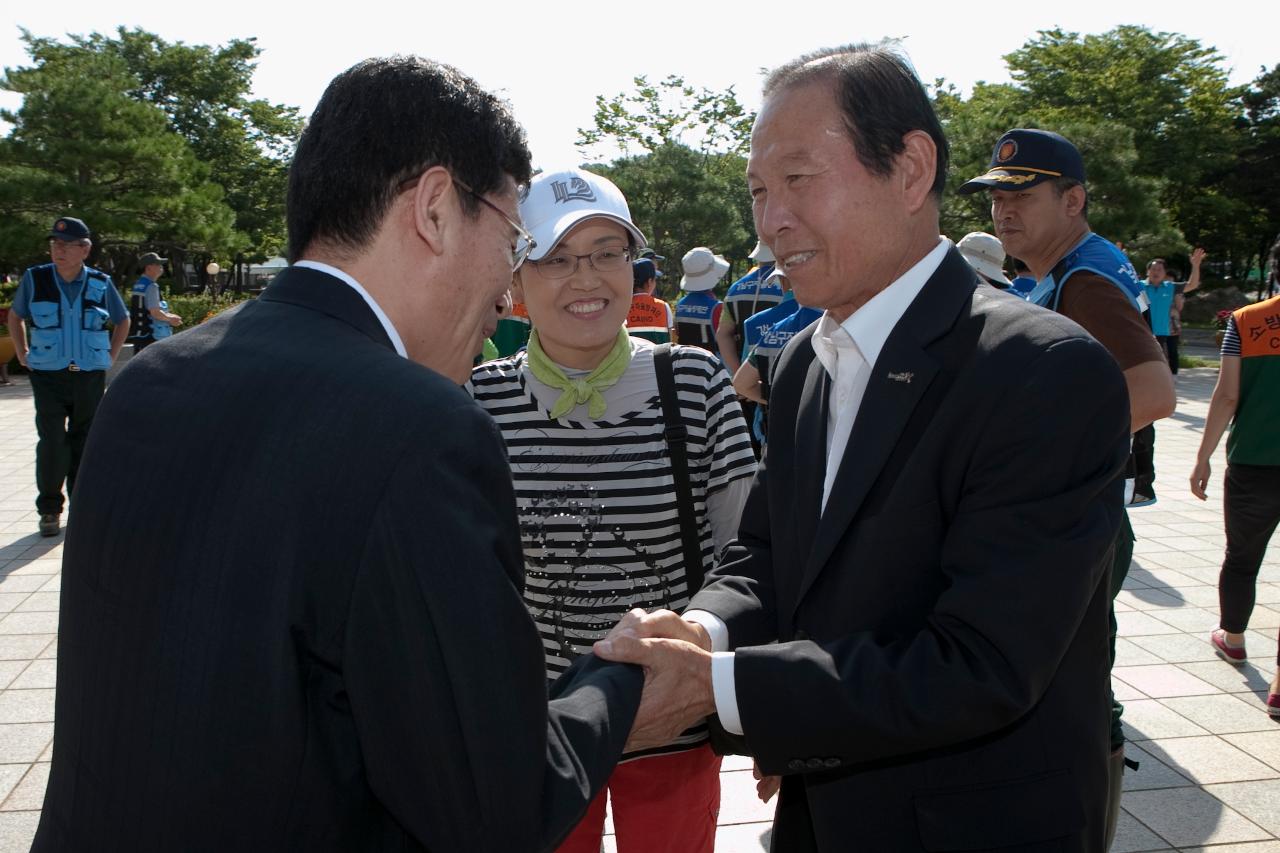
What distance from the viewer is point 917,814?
1565mm

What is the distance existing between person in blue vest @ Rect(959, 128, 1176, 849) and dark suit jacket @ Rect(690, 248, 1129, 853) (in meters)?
1.58

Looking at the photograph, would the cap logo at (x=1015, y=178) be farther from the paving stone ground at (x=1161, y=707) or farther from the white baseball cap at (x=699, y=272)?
the white baseball cap at (x=699, y=272)

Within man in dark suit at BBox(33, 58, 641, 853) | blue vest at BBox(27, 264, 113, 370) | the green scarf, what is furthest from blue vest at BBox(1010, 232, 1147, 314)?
blue vest at BBox(27, 264, 113, 370)

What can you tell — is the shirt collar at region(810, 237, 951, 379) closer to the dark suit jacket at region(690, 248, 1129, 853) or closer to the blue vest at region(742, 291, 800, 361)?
the dark suit jacket at region(690, 248, 1129, 853)

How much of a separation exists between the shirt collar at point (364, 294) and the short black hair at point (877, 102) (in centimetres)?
92

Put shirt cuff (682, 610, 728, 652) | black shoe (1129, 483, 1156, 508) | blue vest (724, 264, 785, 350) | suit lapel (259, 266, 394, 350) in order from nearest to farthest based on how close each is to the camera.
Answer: suit lapel (259, 266, 394, 350)
shirt cuff (682, 610, 728, 652)
black shoe (1129, 483, 1156, 508)
blue vest (724, 264, 785, 350)

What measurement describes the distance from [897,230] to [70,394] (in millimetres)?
7444

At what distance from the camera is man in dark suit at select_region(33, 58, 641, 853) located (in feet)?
3.57

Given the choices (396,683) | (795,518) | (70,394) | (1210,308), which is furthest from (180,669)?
(1210,308)

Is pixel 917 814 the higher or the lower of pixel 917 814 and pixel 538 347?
the lower

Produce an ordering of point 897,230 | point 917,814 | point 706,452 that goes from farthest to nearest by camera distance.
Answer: point 706,452 → point 897,230 → point 917,814

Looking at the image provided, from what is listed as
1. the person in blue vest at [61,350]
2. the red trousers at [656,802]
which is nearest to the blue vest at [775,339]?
the red trousers at [656,802]

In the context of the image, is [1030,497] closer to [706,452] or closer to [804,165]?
[804,165]


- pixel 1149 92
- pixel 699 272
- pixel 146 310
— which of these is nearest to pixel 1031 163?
pixel 699 272
